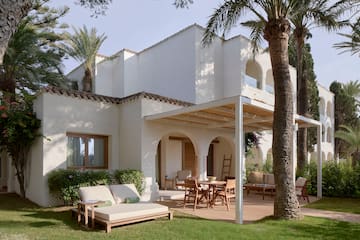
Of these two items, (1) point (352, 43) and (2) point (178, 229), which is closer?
(2) point (178, 229)

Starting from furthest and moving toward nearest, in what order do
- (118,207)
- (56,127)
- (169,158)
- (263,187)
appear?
(169,158) → (263,187) → (56,127) → (118,207)

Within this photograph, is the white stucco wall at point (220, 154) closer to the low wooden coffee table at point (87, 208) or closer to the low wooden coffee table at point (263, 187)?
the low wooden coffee table at point (263, 187)

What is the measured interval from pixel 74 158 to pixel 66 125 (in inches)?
57.7

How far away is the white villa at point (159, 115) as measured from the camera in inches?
477

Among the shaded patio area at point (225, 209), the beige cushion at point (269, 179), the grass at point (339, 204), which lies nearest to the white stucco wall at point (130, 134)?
the shaded patio area at point (225, 209)

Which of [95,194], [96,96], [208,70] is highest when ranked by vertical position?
[208,70]

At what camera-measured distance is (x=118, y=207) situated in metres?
9.12

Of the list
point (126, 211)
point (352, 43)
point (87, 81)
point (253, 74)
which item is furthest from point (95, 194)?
point (253, 74)

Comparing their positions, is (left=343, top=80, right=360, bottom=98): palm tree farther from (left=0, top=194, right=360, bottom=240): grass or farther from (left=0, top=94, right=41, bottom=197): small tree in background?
(left=0, top=94, right=41, bottom=197): small tree in background

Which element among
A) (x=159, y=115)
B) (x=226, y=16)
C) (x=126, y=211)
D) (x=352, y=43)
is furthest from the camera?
(x=352, y=43)

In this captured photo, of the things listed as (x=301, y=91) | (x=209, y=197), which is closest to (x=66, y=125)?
(x=209, y=197)

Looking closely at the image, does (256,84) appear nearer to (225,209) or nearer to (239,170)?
(225,209)

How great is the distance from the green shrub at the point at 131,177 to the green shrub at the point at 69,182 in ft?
2.18

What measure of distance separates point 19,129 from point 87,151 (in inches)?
110
